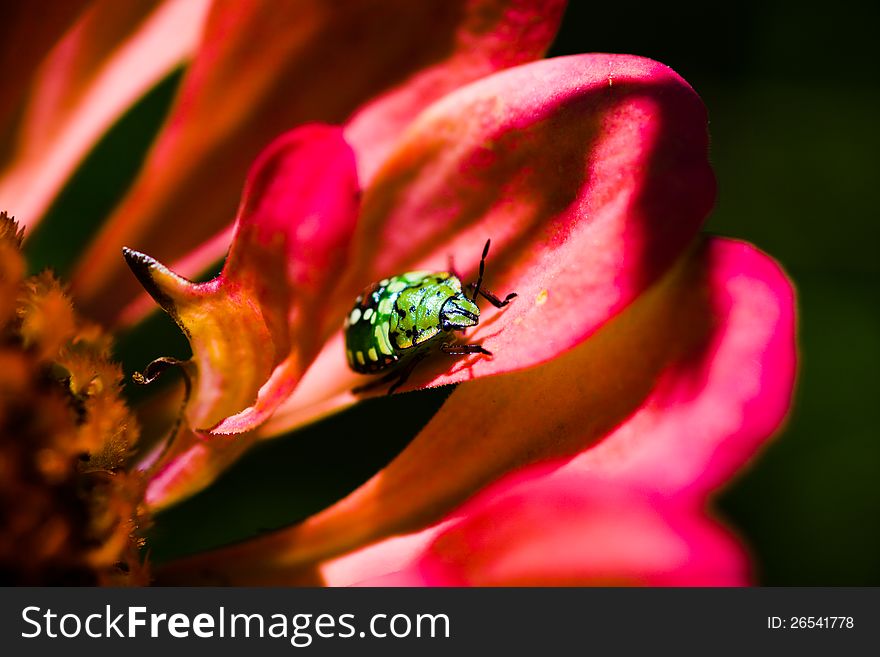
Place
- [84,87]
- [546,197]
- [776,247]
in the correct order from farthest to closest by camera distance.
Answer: [776,247], [84,87], [546,197]

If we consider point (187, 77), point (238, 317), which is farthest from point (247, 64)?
point (238, 317)

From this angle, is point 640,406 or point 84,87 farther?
point 84,87

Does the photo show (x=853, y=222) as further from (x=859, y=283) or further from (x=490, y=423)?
(x=490, y=423)

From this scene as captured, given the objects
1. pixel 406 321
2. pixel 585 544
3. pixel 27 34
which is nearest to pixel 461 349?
pixel 406 321

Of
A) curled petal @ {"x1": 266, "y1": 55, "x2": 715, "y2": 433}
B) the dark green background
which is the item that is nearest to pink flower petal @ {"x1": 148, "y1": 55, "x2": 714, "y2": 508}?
curled petal @ {"x1": 266, "y1": 55, "x2": 715, "y2": 433}

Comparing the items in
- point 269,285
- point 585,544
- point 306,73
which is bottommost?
point 585,544

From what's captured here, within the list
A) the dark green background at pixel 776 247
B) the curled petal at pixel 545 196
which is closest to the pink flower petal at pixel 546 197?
the curled petal at pixel 545 196

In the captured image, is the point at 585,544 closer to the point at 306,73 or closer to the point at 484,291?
the point at 484,291

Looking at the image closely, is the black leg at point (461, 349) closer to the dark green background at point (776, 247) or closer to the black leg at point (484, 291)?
the black leg at point (484, 291)
